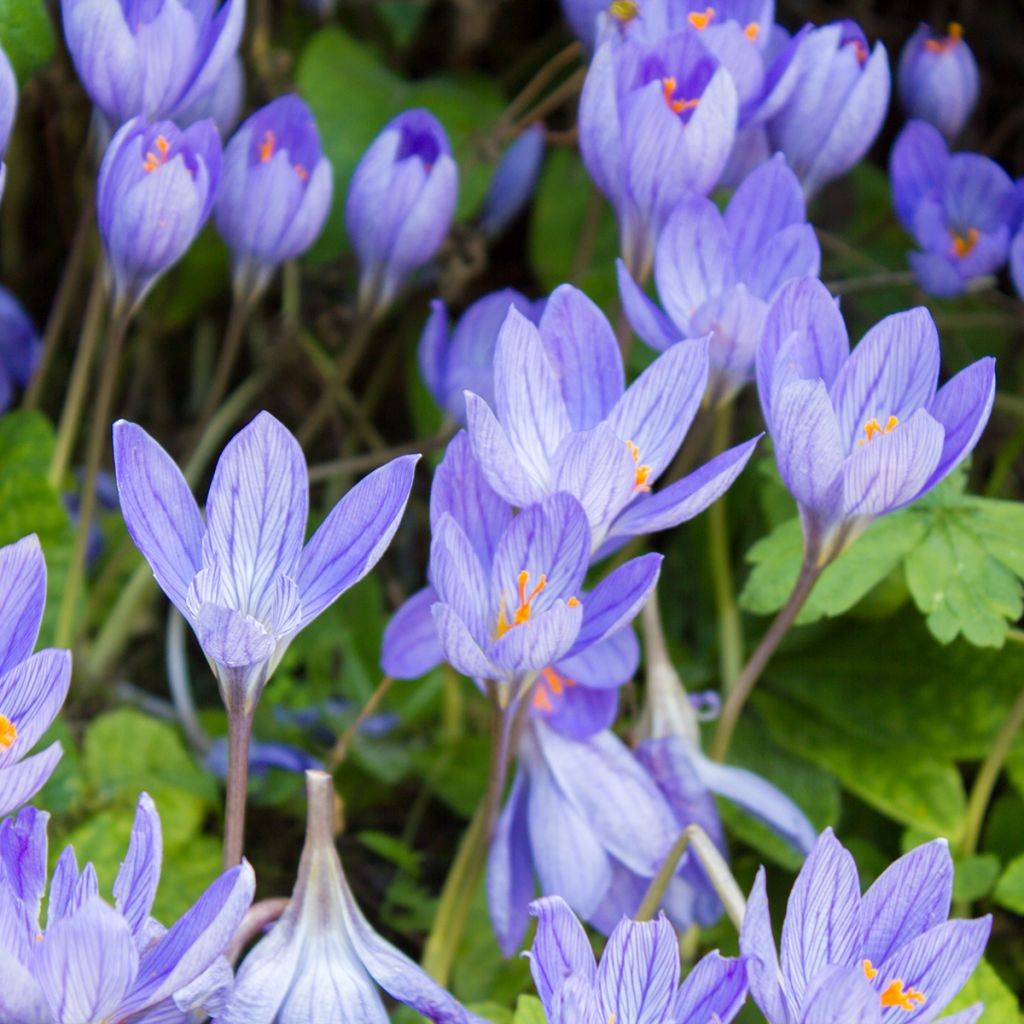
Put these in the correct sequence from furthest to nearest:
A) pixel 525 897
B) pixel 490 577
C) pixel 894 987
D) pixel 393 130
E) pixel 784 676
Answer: pixel 784 676 < pixel 393 130 < pixel 525 897 < pixel 490 577 < pixel 894 987

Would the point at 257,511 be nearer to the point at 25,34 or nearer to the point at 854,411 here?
the point at 854,411

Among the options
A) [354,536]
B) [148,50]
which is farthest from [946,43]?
[354,536]

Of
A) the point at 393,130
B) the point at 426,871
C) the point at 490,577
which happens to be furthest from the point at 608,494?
the point at 426,871

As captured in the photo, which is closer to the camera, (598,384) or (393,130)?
(598,384)

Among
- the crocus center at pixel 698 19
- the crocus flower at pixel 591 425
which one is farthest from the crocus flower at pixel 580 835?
the crocus center at pixel 698 19

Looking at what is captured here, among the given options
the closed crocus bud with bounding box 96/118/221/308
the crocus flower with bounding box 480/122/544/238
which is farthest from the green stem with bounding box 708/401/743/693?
the closed crocus bud with bounding box 96/118/221/308

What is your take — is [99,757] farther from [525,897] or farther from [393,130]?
[393,130]

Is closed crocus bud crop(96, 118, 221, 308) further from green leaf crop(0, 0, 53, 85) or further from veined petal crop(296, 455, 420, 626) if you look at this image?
veined petal crop(296, 455, 420, 626)
